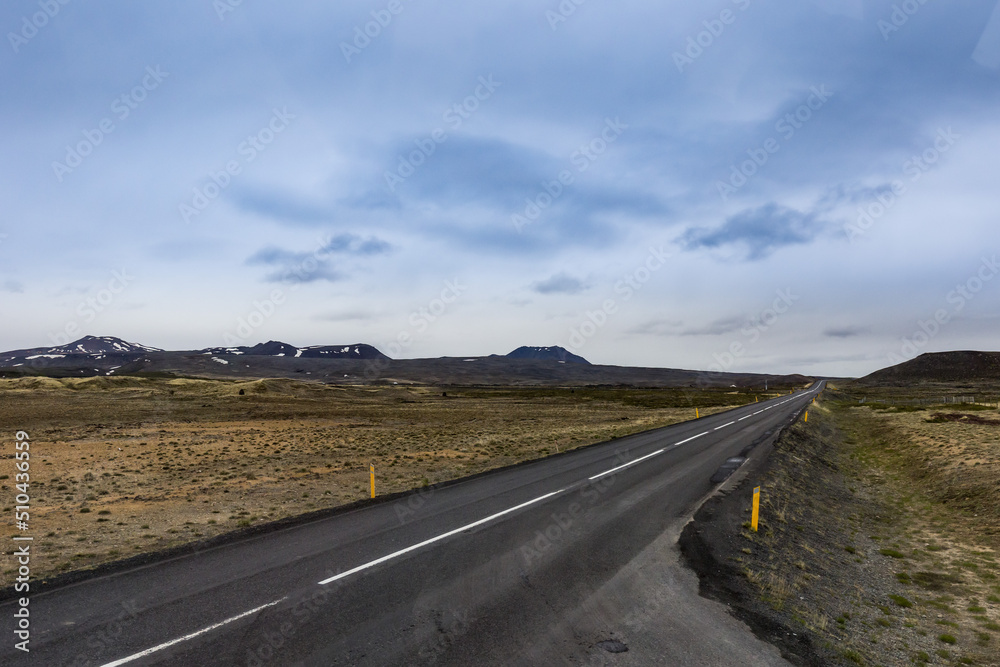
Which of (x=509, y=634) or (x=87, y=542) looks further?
(x=87, y=542)

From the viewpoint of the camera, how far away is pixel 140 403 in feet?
215

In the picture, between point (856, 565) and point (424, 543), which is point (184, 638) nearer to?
point (424, 543)

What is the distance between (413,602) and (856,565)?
10.8 metres

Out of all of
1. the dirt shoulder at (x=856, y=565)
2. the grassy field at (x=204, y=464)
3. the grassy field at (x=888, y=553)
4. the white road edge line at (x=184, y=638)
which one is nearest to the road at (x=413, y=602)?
the white road edge line at (x=184, y=638)

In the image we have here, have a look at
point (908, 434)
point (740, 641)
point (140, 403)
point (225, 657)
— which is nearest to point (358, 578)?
point (225, 657)

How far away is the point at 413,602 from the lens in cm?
797

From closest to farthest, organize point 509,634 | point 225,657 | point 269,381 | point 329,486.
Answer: point 225,657, point 509,634, point 329,486, point 269,381

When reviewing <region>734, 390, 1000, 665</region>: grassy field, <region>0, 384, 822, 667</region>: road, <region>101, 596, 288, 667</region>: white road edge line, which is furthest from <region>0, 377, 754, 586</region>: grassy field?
<region>734, 390, 1000, 665</region>: grassy field

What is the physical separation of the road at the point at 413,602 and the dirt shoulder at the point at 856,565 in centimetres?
97

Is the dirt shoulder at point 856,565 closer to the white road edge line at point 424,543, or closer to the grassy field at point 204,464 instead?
the white road edge line at point 424,543

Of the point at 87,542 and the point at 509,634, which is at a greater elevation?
the point at 509,634

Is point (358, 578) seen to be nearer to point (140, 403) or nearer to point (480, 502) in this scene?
point (480, 502)

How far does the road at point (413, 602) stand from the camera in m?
6.57

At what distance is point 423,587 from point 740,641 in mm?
4762
